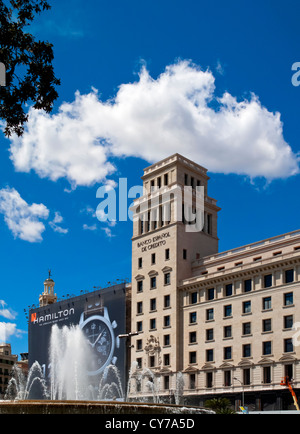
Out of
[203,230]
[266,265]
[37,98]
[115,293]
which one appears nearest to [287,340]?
[266,265]

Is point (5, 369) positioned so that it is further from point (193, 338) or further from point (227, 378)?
point (227, 378)

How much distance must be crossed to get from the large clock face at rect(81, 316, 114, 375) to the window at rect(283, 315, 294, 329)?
93.8ft

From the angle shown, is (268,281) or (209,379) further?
(209,379)

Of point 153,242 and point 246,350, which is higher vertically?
point 153,242

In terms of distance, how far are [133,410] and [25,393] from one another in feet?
284

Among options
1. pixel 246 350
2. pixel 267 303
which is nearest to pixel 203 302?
pixel 246 350

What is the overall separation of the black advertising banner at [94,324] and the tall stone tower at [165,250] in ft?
11.6

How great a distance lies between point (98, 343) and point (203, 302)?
67.1 ft

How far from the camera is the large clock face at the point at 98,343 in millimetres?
86812

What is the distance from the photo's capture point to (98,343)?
3499 inches

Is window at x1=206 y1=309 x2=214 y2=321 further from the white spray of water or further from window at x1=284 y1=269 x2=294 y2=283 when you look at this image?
the white spray of water

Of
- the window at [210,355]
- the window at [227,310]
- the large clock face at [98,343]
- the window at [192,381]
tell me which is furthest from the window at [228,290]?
the large clock face at [98,343]

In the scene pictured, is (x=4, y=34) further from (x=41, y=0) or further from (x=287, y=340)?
(x=287, y=340)

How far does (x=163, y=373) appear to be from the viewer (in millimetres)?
77062
